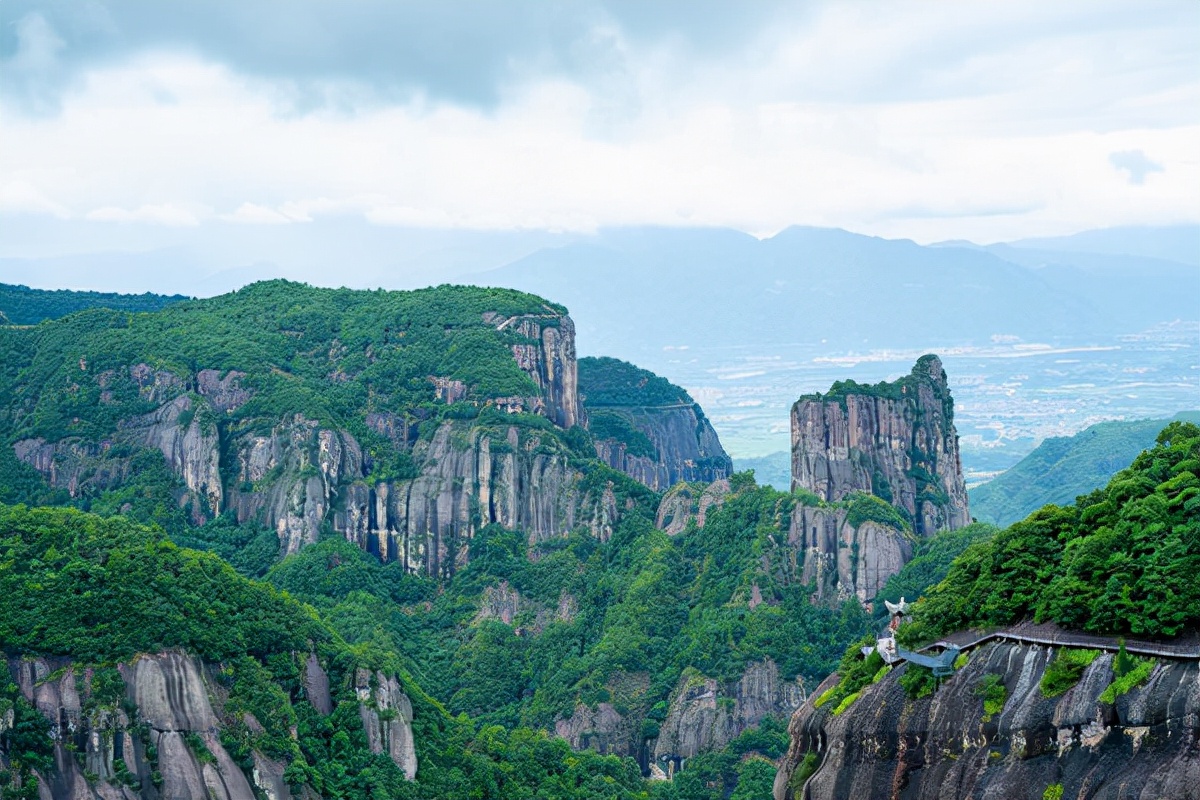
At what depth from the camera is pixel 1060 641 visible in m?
51.4

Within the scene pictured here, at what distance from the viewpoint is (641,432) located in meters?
169

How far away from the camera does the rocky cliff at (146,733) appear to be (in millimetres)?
67125

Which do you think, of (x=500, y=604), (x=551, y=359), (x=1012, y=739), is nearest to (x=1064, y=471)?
(x=551, y=359)

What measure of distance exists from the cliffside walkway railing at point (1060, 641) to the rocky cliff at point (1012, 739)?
0.41 metres

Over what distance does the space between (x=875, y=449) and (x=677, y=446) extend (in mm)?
63071

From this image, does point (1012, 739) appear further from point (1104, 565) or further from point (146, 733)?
point (146, 733)

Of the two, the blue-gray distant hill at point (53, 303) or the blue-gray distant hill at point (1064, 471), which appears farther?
the blue-gray distant hill at point (1064, 471)

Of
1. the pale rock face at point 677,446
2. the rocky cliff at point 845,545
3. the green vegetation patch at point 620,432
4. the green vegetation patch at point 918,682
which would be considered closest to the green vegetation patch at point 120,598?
the green vegetation patch at point 918,682

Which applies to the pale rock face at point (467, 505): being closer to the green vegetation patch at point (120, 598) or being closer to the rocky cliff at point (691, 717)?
the rocky cliff at point (691, 717)

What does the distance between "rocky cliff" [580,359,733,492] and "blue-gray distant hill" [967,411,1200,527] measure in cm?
2649

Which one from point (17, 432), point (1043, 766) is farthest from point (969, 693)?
point (17, 432)

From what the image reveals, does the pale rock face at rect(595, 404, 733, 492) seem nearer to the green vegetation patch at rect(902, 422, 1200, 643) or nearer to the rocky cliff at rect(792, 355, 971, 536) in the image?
the rocky cliff at rect(792, 355, 971, 536)

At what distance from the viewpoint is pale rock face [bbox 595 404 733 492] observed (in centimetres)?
16875

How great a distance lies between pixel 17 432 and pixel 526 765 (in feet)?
182
